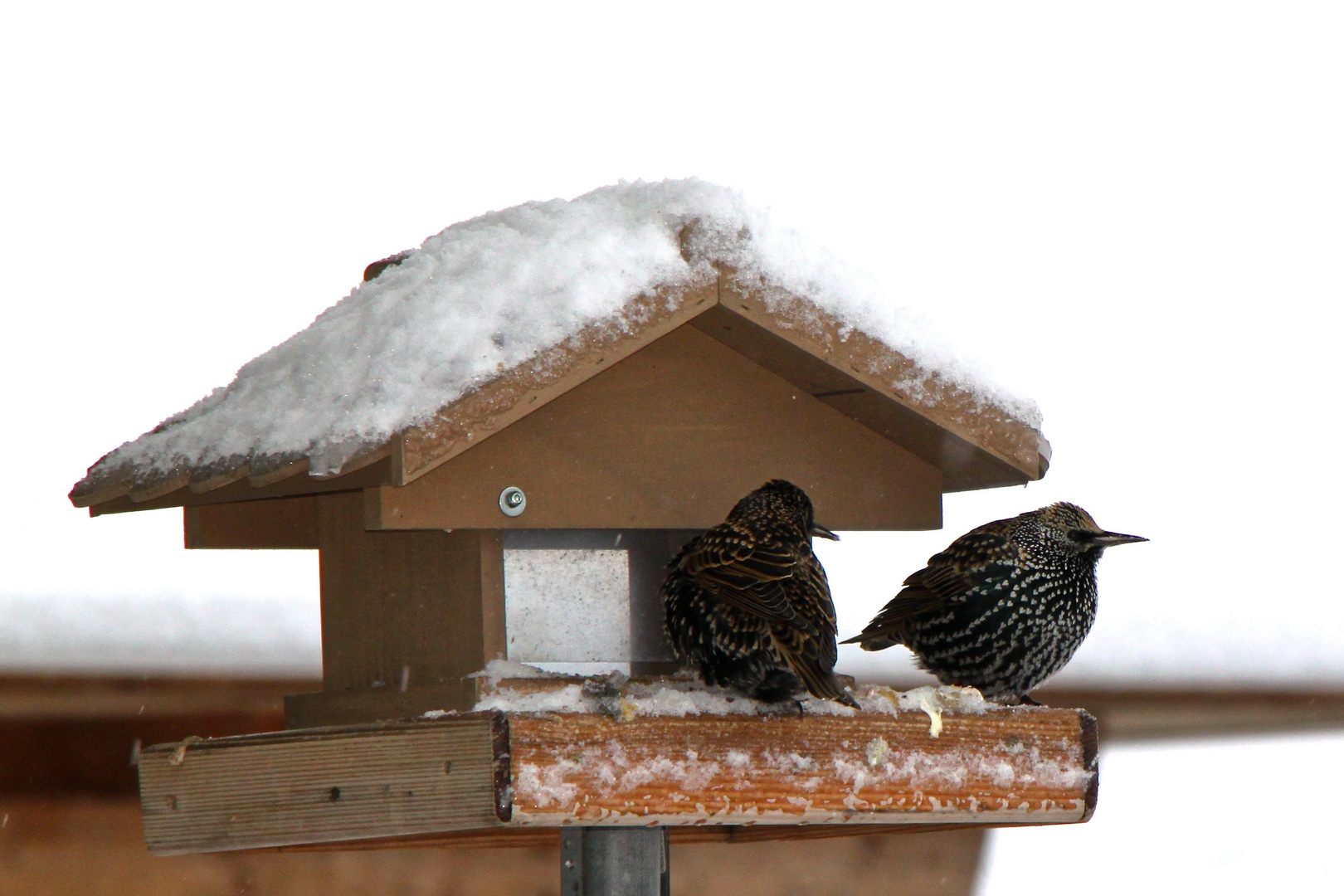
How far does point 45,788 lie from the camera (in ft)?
10.5

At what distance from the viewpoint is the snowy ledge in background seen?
3148 millimetres

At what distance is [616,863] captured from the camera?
7.70ft

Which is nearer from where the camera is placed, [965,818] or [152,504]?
[965,818]

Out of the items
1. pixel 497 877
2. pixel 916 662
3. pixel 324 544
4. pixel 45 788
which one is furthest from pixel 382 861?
pixel 916 662

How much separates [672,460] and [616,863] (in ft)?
2.12

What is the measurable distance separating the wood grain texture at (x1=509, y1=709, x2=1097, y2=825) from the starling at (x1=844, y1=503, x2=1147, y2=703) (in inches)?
10.2

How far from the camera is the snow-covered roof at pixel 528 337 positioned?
2018mm

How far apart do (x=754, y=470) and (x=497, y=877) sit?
1646mm

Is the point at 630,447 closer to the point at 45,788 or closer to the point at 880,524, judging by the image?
the point at 880,524

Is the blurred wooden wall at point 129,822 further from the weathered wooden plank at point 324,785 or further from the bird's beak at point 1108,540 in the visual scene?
the bird's beak at point 1108,540

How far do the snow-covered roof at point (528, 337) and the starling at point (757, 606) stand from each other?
281 mm

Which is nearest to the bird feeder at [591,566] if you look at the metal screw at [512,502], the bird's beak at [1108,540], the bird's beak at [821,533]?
the metal screw at [512,502]

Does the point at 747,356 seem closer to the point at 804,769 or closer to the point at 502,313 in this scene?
the point at 502,313

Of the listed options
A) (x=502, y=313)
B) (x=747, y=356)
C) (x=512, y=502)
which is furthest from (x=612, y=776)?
(x=747, y=356)
